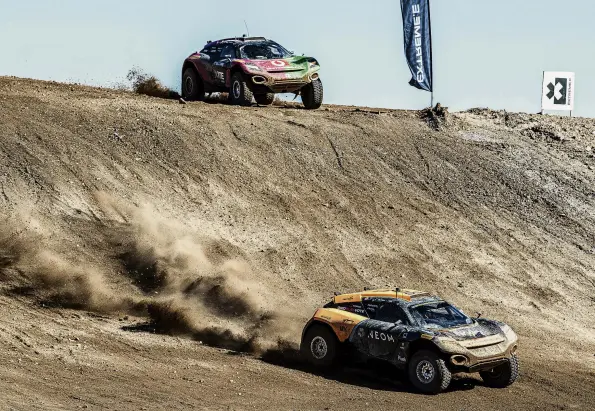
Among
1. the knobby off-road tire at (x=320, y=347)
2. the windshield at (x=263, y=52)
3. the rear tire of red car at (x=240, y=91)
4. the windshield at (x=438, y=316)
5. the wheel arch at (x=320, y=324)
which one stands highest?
the windshield at (x=263, y=52)

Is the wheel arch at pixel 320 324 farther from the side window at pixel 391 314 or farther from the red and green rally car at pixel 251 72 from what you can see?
the red and green rally car at pixel 251 72

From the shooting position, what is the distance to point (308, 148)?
26.7 metres

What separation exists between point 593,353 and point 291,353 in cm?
635

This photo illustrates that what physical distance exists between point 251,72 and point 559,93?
402 inches

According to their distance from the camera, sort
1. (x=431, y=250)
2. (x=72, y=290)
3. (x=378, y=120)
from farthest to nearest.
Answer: (x=378, y=120) < (x=431, y=250) < (x=72, y=290)

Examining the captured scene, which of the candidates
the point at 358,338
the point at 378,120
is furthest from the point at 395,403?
the point at 378,120

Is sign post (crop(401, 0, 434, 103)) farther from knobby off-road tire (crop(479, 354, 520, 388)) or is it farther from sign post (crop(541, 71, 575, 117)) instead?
knobby off-road tire (crop(479, 354, 520, 388))

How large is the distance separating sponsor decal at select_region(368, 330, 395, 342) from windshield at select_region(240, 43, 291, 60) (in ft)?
45.8

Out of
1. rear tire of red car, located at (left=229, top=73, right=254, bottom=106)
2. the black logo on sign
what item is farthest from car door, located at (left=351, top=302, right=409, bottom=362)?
the black logo on sign

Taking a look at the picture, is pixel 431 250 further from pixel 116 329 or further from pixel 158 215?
pixel 116 329

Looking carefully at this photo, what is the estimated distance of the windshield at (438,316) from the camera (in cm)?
1562

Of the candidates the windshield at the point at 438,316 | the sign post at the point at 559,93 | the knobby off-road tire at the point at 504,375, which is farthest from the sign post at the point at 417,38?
the knobby off-road tire at the point at 504,375

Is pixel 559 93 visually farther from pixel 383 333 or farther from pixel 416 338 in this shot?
pixel 416 338

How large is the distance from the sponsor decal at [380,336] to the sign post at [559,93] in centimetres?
1770
